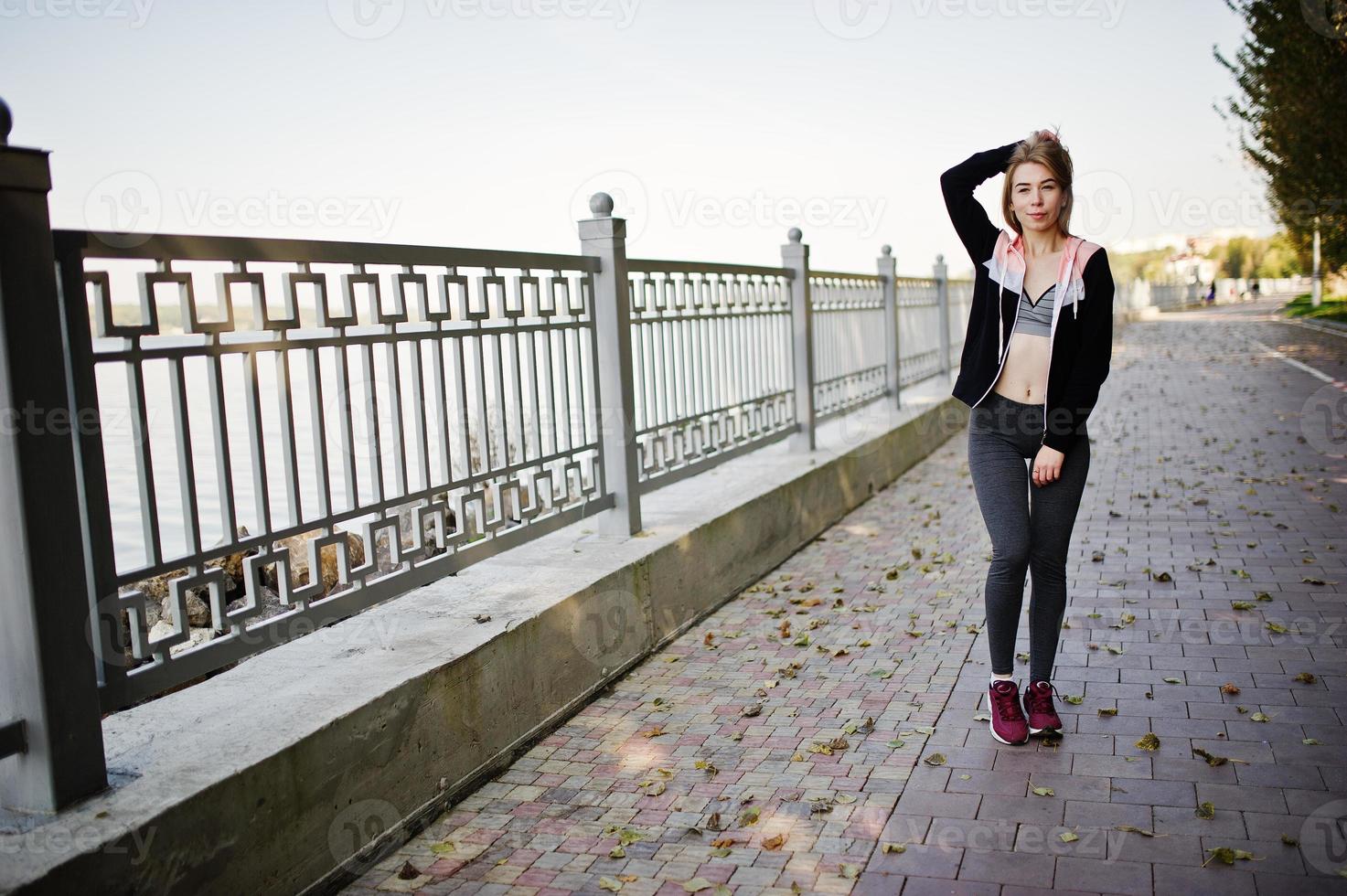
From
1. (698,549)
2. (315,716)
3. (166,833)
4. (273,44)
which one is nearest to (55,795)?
(166,833)

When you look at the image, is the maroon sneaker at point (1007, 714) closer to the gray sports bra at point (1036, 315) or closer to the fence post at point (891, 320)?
the gray sports bra at point (1036, 315)

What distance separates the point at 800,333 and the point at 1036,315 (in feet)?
16.3

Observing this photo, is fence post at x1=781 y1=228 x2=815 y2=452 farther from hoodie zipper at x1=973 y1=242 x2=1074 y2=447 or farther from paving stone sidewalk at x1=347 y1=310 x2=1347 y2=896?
hoodie zipper at x1=973 y1=242 x2=1074 y2=447

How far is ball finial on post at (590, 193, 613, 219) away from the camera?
554 cm

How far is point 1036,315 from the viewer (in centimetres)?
393

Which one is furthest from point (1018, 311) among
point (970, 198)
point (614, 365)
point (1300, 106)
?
point (1300, 106)

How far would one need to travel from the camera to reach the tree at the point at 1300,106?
2409cm

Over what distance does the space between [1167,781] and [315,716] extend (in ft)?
8.95

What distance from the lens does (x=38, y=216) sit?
8.43ft

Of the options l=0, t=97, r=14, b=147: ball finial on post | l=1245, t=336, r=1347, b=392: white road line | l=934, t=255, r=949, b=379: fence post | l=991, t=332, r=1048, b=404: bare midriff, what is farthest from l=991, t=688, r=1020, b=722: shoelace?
l=1245, t=336, r=1347, b=392: white road line

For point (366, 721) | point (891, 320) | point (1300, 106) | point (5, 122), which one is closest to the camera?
point (5, 122)

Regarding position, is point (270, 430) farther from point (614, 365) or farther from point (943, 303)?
point (943, 303)

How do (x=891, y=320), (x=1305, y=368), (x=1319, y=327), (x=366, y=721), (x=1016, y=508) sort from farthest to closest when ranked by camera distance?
(x=1319, y=327) → (x=1305, y=368) → (x=891, y=320) → (x=1016, y=508) → (x=366, y=721)

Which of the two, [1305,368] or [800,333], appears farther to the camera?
[1305,368]
